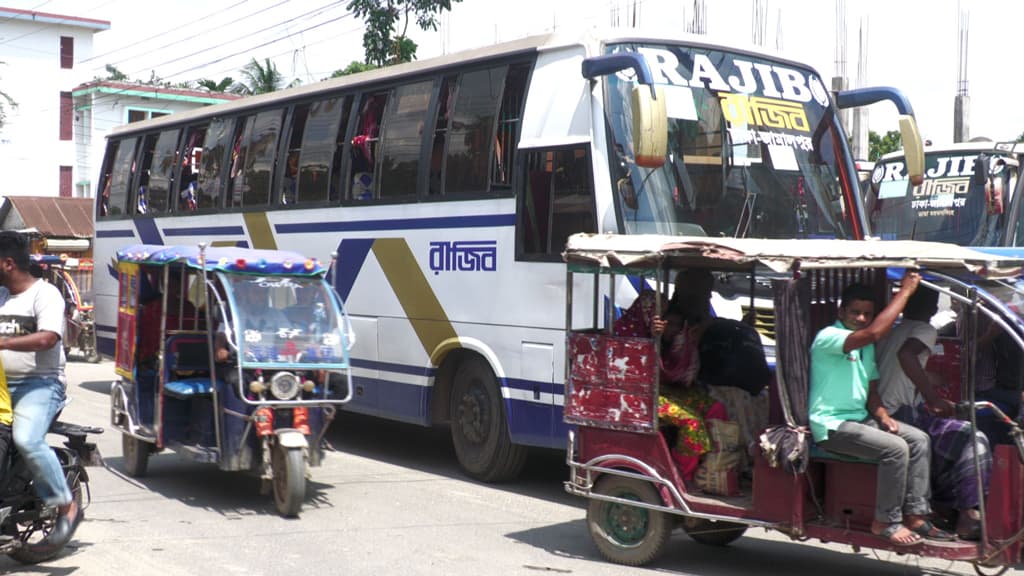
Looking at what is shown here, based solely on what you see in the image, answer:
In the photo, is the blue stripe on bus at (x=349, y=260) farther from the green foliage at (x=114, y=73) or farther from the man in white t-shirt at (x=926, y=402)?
the green foliage at (x=114, y=73)

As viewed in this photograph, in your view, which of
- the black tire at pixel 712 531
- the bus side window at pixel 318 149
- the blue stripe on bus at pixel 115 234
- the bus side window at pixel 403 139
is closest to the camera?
the black tire at pixel 712 531

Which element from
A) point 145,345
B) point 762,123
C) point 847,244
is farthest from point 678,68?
point 145,345

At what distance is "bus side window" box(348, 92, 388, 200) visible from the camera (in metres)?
11.5

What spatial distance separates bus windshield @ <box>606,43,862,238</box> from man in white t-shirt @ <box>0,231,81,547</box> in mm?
4099

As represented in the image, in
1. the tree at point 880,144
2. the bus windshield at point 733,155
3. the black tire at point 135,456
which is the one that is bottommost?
the black tire at point 135,456

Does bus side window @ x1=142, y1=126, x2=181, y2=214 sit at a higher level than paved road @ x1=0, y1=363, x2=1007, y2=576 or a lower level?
higher

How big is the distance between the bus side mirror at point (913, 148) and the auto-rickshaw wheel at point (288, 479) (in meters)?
5.08

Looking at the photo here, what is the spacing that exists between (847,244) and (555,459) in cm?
588

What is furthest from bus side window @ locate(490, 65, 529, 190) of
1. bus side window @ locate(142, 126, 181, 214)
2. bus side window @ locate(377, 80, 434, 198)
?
bus side window @ locate(142, 126, 181, 214)

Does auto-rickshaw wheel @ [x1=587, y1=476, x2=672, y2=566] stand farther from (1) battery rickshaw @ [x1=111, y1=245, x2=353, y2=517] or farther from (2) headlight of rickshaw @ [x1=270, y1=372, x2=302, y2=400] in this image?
(2) headlight of rickshaw @ [x1=270, y1=372, x2=302, y2=400]

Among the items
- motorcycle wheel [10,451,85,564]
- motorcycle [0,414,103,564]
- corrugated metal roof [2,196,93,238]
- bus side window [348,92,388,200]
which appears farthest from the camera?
corrugated metal roof [2,196,93,238]

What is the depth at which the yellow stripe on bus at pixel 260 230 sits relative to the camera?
13000 millimetres

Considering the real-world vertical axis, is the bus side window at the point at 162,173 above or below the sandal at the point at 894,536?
above

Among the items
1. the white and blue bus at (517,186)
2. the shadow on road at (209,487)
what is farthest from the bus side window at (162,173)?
the shadow on road at (209,487)
